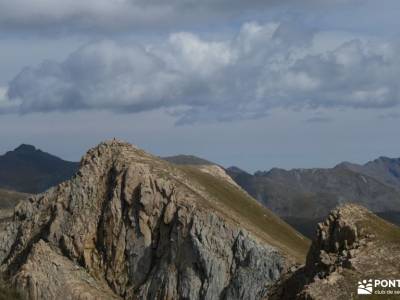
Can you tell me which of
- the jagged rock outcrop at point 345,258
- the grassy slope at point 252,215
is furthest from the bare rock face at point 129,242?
the jagged rock outcrop at point 345,258

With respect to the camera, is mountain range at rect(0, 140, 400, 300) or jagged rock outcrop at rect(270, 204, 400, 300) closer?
jagged rock outcrop at rect(270, 204, 400, 300)

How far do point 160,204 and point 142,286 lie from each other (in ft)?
35.5

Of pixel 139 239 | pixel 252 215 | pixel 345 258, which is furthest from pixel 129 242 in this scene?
pixel 345 258

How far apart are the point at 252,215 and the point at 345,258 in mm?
51024

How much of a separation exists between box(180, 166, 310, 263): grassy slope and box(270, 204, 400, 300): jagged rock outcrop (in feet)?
92.7

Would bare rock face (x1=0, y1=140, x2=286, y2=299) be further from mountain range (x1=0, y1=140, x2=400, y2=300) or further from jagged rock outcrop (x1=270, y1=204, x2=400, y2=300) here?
jagged rock outcrop (x1=270, y1=204, x2=400, y2=300)

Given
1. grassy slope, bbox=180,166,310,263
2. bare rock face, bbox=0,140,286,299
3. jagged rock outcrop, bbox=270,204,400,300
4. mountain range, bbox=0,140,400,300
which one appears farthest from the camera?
grassy slope, bbox=180,166,310,263

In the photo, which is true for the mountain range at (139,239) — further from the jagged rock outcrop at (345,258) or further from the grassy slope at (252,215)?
the jagged rock outcrop at (345,258)

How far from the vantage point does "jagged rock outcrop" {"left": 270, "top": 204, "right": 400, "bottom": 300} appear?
5931cm

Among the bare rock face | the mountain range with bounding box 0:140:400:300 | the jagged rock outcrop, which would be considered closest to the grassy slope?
the mountain range with bounding box 0:140:400:300

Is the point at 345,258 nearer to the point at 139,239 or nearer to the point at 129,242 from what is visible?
the point at 139,239

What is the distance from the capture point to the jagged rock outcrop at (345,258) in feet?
195

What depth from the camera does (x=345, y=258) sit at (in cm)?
6231

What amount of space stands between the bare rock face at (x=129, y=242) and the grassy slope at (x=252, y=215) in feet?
11.3
